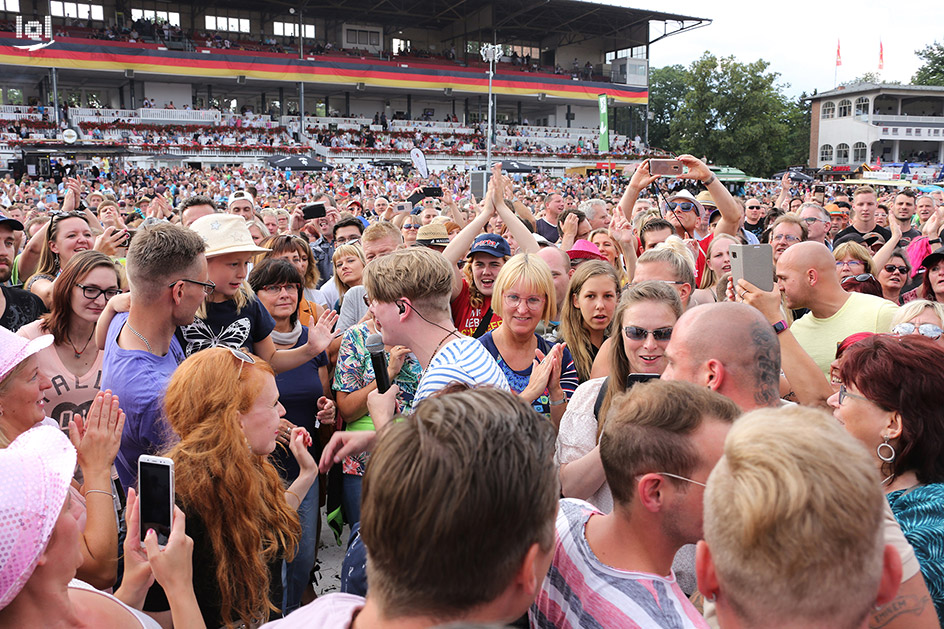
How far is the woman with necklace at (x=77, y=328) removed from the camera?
3.10 meters

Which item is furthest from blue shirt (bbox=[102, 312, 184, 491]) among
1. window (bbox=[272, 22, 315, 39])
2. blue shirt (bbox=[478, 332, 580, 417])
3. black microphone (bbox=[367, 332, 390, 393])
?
window (bbox=[272, 22, 315, 39])

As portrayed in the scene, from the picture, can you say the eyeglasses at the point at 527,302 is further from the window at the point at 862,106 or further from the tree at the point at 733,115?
the window at the point at 862,106

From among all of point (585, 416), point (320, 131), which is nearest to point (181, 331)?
point (585, 416)

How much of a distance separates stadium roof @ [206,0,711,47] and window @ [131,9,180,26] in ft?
5.46

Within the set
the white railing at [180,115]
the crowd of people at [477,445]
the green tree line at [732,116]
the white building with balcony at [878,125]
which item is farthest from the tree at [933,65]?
the crowd of people at [477,445]

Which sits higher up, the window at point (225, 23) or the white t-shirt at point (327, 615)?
the window at point (225, 23)

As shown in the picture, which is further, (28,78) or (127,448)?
(28,78)

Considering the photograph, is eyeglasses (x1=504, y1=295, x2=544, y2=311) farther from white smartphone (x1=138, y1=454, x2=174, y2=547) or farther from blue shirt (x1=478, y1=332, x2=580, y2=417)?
white smartphone (x1=138, y1=454, x2=174, y2=547)

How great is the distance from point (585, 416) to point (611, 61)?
57733 millimetres

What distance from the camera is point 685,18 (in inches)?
1933

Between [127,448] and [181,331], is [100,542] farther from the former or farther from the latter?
[181,331]

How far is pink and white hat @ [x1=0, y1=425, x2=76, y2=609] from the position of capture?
1.38m

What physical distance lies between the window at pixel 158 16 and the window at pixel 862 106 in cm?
5271

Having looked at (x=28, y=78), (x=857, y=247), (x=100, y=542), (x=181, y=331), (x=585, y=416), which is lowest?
(x=100, y=542)
